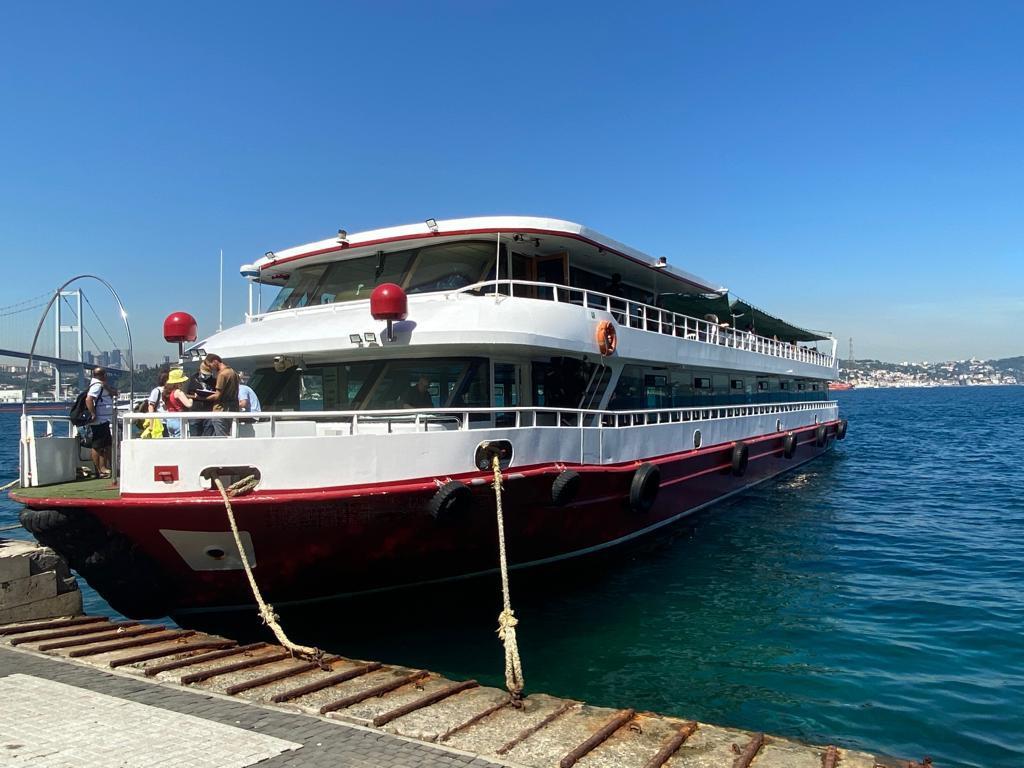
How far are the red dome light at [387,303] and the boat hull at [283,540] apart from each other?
233cm

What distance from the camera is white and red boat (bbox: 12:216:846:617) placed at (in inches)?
290

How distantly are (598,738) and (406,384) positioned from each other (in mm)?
5853

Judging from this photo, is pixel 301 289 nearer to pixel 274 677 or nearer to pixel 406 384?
pixel 406 384

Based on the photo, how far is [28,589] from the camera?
293 inches

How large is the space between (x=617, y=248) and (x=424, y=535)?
21.5 feet

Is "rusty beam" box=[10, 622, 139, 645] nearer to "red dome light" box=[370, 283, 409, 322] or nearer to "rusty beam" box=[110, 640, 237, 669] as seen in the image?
"rusty beam" box=[110, 640, 237, 669]

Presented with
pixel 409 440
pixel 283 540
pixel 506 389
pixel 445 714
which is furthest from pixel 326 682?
pixel 506 389

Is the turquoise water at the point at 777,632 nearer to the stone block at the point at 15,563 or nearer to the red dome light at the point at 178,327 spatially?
the stone block at the point at 15,563

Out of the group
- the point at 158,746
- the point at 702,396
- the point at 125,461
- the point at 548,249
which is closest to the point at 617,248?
the point at 548,249

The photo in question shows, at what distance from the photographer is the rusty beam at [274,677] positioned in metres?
5.62

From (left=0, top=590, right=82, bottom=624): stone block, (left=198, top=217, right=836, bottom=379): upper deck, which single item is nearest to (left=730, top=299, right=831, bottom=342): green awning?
(left=198, top=217, right=836, bottom=379): upper deck

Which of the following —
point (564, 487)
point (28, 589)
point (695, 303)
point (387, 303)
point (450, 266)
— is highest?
point (695, 303)

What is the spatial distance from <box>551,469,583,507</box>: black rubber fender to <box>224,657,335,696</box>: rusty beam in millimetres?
3806

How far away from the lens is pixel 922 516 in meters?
15.9
